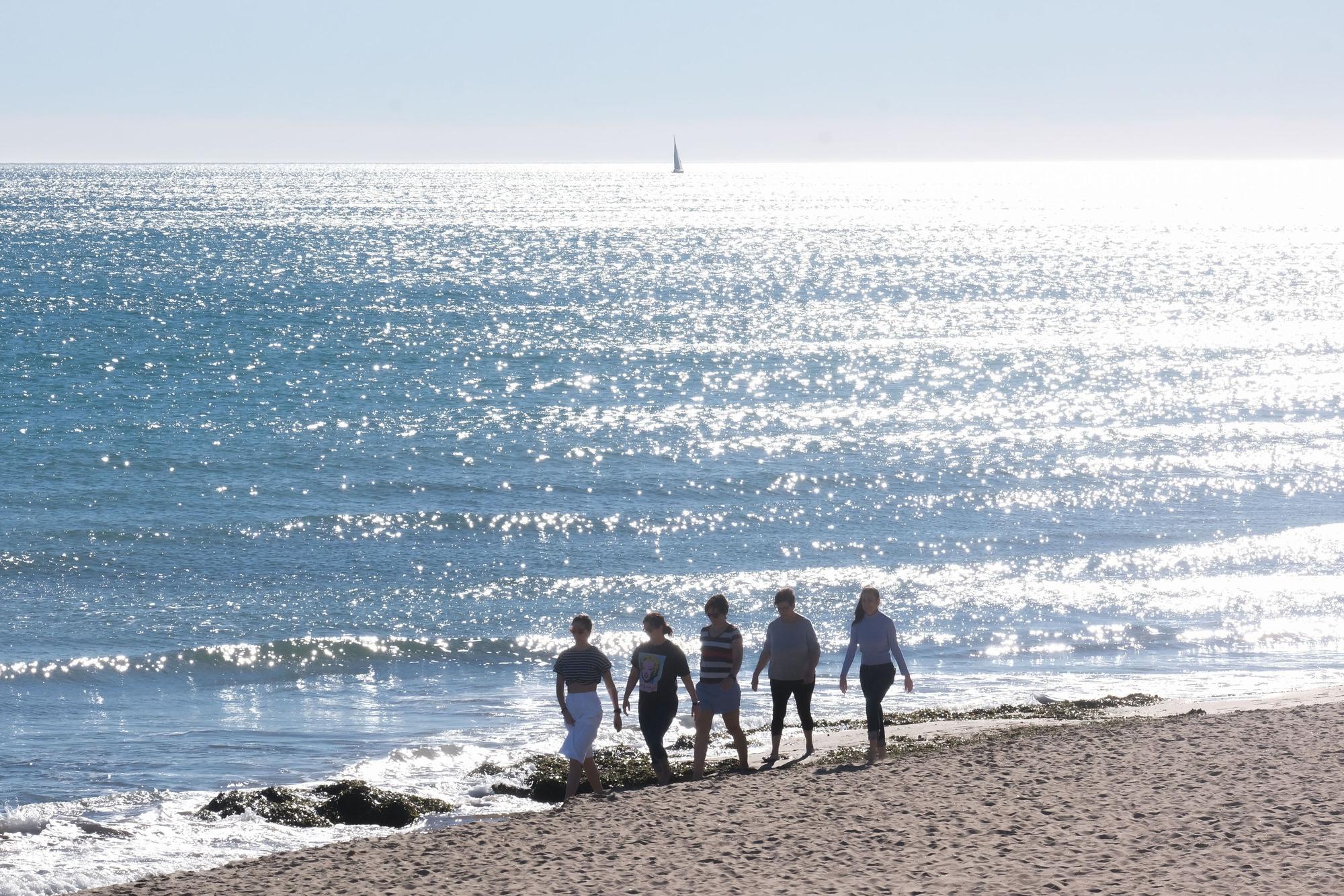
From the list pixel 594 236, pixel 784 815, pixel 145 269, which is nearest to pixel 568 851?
pixel 784 815

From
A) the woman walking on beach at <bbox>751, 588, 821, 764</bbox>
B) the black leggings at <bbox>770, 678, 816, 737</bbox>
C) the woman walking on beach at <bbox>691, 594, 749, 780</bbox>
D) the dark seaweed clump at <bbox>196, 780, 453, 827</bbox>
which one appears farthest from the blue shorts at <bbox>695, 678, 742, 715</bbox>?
the dark seaweed clump at <bbox>196, 780, 453, 827</bbox>

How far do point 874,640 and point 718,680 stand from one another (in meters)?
1.39

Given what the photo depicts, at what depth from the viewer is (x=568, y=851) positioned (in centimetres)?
930

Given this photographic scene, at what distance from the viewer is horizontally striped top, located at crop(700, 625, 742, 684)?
451 inches

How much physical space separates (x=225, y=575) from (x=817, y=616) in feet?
31.2

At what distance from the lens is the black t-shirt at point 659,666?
1094cm

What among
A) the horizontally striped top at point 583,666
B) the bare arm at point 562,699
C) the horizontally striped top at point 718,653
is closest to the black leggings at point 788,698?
the horizontally striped top at point 718,653

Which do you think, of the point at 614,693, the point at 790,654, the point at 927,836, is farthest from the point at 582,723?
the point at 927,836

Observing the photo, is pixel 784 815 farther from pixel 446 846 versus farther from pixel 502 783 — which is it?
pixel 502 783

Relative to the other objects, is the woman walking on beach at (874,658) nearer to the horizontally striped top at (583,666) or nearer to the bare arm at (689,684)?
the bare arm at (689,684)

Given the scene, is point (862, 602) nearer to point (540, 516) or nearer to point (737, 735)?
point (737, 735)

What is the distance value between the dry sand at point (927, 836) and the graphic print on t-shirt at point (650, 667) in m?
0.86

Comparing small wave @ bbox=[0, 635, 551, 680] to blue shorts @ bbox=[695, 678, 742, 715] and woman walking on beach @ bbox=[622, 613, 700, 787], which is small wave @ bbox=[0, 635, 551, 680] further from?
woman walking on beach @ bbox=[622, 613, 700, 787]

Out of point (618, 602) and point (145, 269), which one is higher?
point (145, 269)
